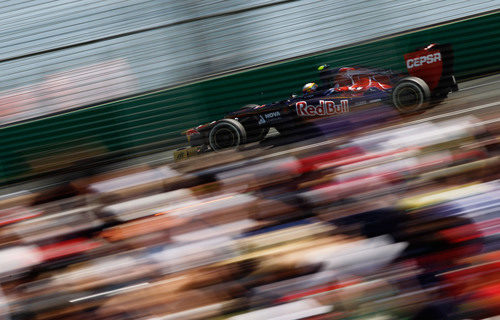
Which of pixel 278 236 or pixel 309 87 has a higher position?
pixel 309 87

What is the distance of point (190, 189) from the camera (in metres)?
1.50

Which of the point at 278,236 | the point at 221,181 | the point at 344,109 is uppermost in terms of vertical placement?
the point at 344,109

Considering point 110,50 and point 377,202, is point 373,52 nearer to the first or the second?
point 377,202

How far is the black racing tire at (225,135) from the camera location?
163 cm

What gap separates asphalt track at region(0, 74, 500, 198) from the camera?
4.70 feet

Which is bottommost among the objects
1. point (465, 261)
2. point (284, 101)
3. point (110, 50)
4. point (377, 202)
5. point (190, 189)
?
point (465, 261)

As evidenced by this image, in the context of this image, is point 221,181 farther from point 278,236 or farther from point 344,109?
point 344,109

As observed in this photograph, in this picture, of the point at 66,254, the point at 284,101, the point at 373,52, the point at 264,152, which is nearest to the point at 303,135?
the point at 264,152

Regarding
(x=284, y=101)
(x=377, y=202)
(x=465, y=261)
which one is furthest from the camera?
(x=284, y=101)

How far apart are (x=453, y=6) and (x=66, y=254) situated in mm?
1210

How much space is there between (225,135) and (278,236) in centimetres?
72

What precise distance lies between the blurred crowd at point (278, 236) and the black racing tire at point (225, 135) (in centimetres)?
9

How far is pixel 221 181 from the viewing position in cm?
150

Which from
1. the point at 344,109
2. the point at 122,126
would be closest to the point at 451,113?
the point at 344,109
